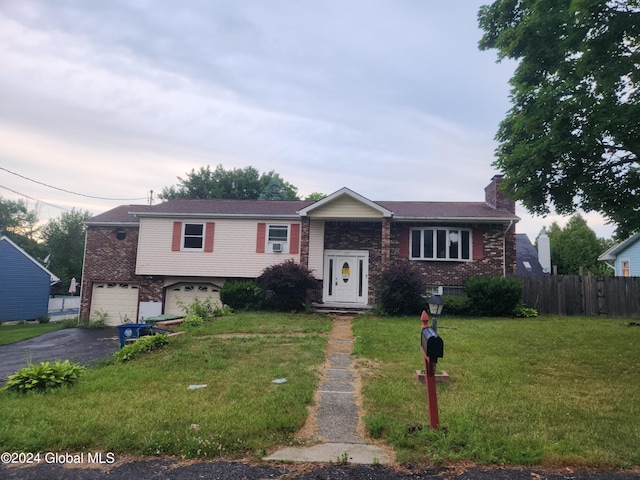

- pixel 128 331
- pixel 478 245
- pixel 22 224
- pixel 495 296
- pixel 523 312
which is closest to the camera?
pixel 128 331

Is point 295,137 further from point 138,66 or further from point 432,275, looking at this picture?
point 432,275

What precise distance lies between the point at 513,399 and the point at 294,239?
44.7 ft

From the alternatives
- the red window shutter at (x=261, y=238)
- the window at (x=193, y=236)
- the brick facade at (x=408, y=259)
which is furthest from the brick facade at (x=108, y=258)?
the brick facade at (x=408, y=259)

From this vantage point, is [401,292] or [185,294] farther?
[185,294]

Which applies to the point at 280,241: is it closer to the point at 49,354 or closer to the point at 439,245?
the point at 439,245

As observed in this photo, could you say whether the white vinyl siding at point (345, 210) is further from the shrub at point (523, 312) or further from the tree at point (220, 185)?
the tree at point (220, 185)

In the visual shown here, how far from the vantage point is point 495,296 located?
1521 cm

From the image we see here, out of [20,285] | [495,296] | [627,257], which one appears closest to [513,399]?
[495,296]

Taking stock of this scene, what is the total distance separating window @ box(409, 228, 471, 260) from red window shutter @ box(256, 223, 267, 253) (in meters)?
6.57

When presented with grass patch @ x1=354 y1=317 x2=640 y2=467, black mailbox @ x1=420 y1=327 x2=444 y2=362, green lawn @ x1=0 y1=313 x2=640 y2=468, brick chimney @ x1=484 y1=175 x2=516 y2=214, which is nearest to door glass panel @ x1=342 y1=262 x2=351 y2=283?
brick chimney @ x1=484 y1=175 x2=516 y2=214

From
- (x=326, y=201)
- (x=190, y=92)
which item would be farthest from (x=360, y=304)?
(x=190, y=92)

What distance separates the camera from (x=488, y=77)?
1225 cm

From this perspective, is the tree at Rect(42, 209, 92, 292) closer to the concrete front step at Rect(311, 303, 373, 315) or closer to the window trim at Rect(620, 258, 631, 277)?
the concrete front step at Rect(311, 303, 373, 315)

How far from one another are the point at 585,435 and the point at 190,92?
45.9 feet
